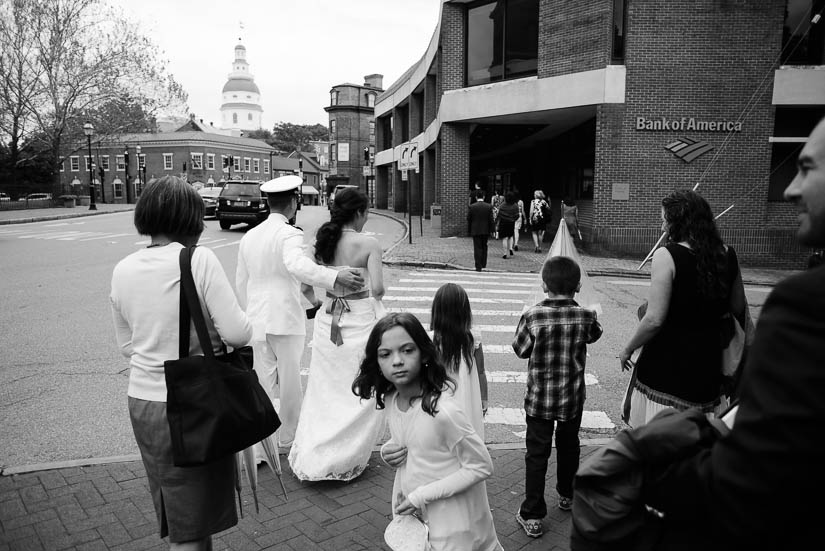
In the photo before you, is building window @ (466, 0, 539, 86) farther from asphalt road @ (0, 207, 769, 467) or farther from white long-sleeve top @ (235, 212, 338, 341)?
white long-sleeve top @ (235, 212, 338, 341)

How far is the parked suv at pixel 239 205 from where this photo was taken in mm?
24781

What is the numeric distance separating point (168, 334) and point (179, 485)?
67cm

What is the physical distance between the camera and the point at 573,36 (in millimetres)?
18422

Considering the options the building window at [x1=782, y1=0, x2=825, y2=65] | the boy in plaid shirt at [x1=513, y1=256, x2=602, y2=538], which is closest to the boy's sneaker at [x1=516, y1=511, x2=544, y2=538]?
the boy in plaid shirt at [x1=513, y1=256, x2=602, y2=538]

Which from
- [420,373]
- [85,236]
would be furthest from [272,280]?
[85,236]

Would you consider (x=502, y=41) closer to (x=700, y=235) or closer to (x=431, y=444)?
(x=700, y=235)

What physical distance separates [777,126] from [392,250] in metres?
12.2

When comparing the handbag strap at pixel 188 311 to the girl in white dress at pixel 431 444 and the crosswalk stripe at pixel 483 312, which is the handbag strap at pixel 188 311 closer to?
the girl in white dress at pixel 431 444

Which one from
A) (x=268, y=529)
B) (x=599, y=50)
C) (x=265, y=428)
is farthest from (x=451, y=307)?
(x=599, y=50)

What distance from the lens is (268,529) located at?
364 cm

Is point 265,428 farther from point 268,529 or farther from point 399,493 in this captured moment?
point 268,529

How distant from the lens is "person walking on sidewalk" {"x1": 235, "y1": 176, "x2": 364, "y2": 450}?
4523 mm

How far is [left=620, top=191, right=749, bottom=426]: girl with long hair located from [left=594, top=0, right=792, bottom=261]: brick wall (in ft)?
50.5

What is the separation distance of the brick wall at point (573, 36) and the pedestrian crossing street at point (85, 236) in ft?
39.3
